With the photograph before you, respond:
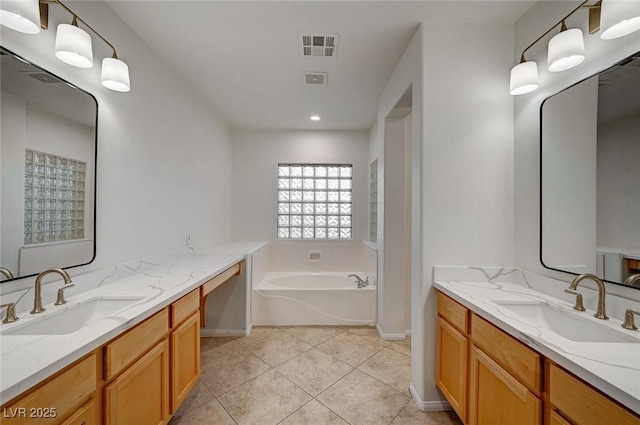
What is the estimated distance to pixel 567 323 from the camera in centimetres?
125

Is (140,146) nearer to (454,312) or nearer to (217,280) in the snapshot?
(217,280)

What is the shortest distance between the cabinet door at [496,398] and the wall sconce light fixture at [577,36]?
148 centimetres

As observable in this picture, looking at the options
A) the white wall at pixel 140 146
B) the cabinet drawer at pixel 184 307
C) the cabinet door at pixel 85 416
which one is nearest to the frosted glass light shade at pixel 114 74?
the white wall at pixel 140 146

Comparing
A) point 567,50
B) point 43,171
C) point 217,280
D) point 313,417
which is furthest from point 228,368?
point 567,50

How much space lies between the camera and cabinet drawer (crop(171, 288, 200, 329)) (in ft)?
4.83

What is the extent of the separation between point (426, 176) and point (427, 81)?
0.63m

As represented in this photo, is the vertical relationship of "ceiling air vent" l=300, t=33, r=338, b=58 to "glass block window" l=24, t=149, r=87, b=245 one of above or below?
above

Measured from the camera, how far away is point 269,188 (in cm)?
418

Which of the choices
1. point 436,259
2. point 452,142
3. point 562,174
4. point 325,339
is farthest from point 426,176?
point 325,339

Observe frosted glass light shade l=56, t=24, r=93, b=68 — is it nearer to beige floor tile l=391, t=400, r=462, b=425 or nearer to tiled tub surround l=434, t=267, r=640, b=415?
tiled tub surround l=434, t=267, r=640, b=415

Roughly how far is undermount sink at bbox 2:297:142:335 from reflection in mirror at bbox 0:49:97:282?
233 millimetres

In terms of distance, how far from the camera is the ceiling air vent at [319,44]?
1933 mm

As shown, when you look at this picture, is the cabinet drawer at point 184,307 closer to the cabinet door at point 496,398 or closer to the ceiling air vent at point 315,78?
the cabinet door at point 496,398

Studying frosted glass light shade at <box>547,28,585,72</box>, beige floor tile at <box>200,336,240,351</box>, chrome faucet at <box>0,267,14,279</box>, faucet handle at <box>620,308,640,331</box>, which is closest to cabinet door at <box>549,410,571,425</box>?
faucet handle at <box>620,308,640,331</box>
